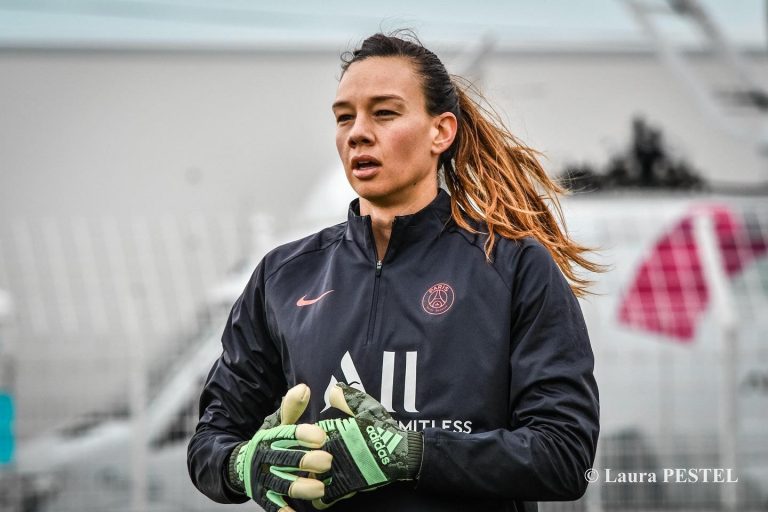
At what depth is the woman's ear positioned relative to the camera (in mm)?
2439

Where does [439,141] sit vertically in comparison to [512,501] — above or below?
above

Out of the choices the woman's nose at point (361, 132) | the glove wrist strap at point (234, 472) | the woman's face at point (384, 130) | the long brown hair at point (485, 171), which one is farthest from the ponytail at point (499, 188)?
the glove wrist strap at point (234, 472)

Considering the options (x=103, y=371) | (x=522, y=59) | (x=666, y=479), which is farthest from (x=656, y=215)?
(x=522, y=59)

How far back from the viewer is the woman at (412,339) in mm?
2129

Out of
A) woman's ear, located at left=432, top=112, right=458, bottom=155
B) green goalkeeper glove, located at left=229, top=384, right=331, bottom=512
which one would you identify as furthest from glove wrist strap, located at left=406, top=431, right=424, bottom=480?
woman's ear, located at left=432, top=112, right=458, bottom=155

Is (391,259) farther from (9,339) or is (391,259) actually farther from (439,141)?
(9,339)

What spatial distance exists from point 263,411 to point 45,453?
349 centimetres

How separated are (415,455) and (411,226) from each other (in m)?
0.49

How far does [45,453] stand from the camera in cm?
568

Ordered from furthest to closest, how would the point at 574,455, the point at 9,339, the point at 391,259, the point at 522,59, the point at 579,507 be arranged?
the point at 522,59
the point at 579,507
the point at 9,339
the point at 391,259
the point at 574,455

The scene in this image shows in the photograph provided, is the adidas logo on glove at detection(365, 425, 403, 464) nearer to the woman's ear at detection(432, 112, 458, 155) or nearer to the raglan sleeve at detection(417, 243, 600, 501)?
the raglan sleeve at detection(417, 243, 600, 501)

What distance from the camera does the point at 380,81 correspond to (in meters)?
2.37

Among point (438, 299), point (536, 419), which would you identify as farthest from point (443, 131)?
point (536, 419)

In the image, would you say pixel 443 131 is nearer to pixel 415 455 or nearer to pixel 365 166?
pixel 365 166
